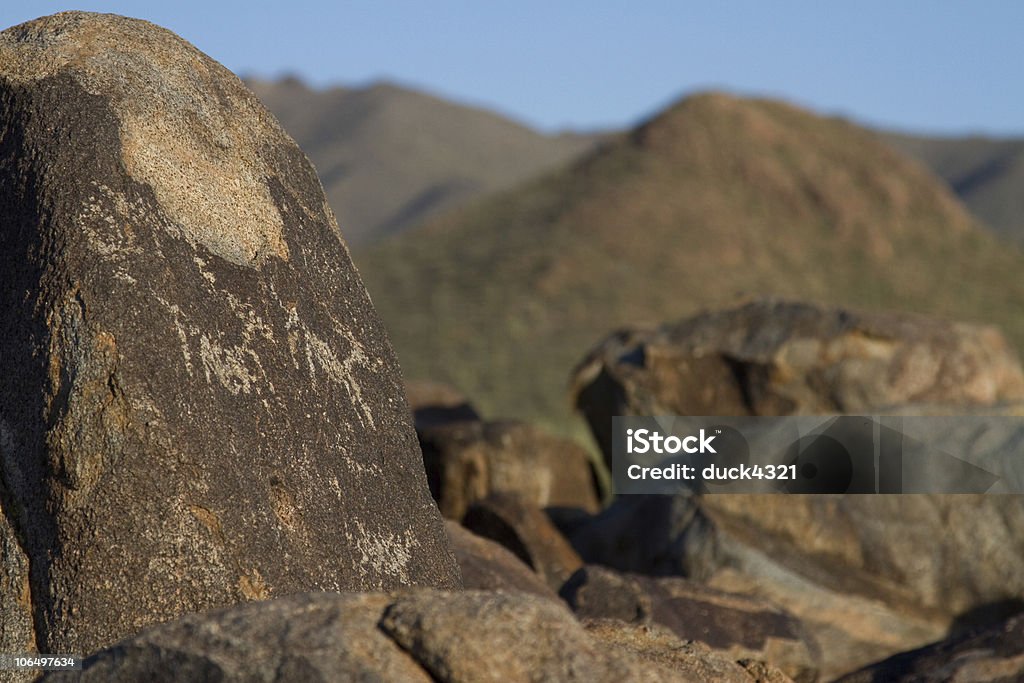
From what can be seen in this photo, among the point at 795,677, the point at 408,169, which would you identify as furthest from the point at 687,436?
the point at 408,169

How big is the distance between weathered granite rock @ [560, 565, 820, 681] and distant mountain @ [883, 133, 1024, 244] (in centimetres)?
6871

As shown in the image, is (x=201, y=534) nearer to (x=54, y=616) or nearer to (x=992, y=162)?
(x=54, y=616)

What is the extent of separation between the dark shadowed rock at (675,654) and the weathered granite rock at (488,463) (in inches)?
175

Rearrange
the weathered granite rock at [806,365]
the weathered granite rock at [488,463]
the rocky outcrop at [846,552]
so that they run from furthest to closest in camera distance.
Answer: the weathered granite rock at [806,365], the weathered granite rock at [488,463], the rocky outcrop at [846,552]

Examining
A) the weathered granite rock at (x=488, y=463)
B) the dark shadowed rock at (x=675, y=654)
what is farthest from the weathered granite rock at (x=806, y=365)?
the dark shadowed rock at (x=675, y=654)

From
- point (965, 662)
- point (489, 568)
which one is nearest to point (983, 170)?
point (965, 662)

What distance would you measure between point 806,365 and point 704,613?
170 inches

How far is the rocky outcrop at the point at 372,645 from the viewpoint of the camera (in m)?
2.56

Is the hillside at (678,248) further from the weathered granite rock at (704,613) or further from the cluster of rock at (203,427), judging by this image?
the cluster of rock at (203,427)

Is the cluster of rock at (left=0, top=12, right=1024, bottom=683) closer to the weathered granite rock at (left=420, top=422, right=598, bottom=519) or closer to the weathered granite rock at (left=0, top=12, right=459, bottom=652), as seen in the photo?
the weathered granite rock at (left=0, top=12, right=459, bottom=652)

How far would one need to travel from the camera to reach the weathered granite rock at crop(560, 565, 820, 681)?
523cm

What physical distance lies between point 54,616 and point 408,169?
82.5 metres

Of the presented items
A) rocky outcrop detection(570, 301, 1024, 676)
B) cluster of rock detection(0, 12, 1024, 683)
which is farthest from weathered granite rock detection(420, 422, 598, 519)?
cluster of rock detection(0, 12, 1024, 683)

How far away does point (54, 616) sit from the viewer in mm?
3355
